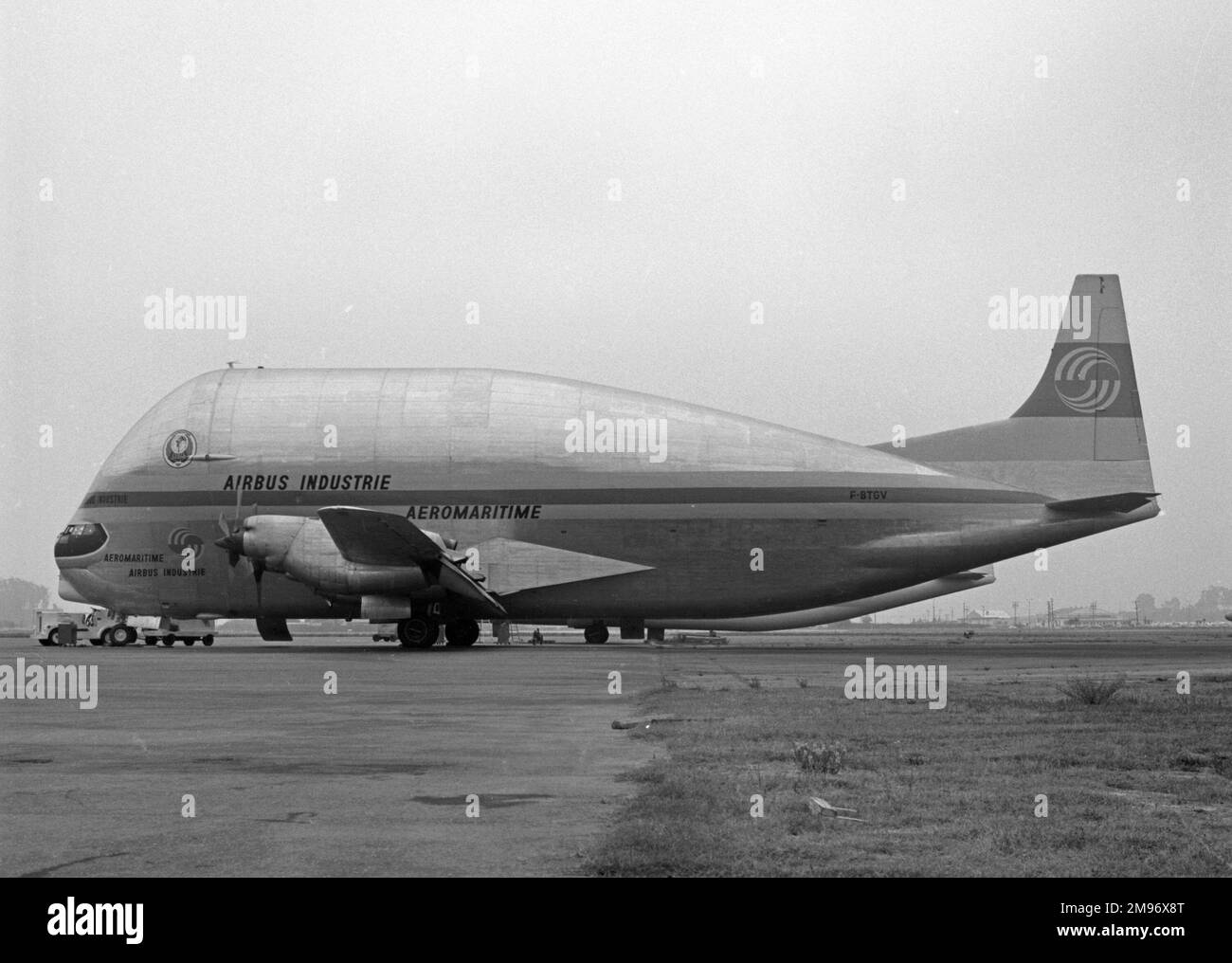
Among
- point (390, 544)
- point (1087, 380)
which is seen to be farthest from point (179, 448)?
point (1087, 380)

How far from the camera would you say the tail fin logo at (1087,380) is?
43.5 m

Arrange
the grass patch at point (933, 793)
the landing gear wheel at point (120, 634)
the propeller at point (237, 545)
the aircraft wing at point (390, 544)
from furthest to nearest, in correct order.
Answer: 1. the landing gear wheel at point (120, 634)
2. the propeller at point (237, 545)
3. the aircraft wing at point (390, 544)
4. the grass patch at point (933, 793)

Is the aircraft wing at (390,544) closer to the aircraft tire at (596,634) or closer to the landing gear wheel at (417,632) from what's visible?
the landing gear wheel at (417,632)

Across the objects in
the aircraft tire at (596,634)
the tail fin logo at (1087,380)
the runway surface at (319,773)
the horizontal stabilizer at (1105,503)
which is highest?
the tail fin logo at (1087,380)

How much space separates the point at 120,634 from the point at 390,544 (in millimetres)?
17256

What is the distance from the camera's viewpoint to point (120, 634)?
50.8 m

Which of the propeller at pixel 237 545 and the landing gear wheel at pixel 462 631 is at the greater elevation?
the propeller at pixel 237 545

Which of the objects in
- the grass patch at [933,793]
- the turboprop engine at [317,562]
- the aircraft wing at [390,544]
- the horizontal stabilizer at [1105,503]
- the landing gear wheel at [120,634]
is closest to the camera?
the grass patch at [933,793]

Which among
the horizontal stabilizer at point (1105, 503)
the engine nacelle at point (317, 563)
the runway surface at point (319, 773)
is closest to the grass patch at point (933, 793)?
the runway surface at point (319, 773)

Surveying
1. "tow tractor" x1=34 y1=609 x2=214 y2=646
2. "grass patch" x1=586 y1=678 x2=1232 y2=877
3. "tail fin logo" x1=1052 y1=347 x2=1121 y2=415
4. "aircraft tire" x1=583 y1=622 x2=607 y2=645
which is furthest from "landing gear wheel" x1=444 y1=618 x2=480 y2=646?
"grass patch" x1=586 y1=678 x2=1232 y2=877

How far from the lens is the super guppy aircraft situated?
42156 millimetres

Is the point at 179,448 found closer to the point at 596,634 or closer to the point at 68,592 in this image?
the point at 68,592

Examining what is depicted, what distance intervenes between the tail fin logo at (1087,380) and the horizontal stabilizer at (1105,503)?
4.09 meters
